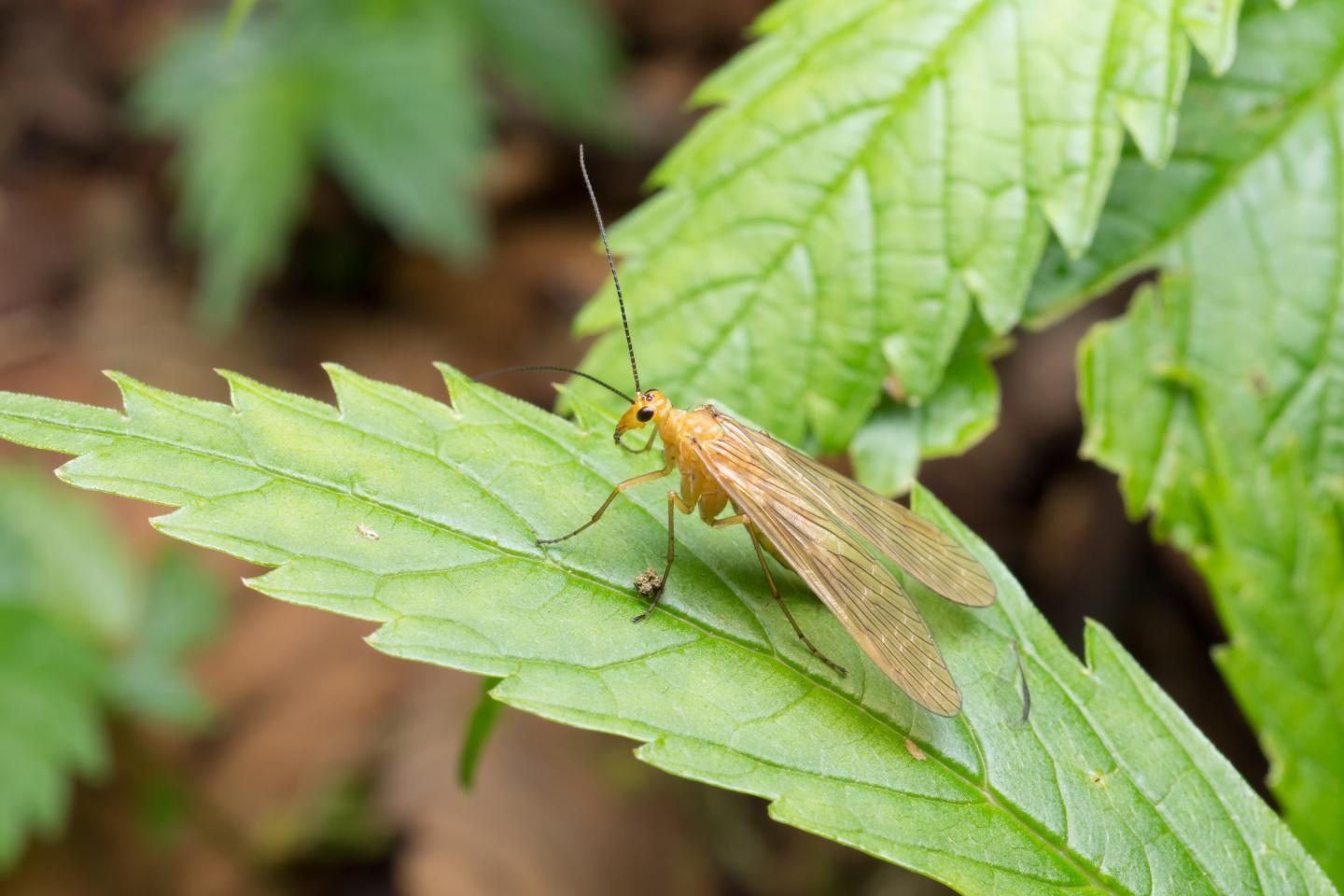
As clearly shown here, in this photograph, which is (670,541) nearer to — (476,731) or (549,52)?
(476,731)

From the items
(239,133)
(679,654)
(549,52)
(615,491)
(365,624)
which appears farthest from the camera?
(549,52)

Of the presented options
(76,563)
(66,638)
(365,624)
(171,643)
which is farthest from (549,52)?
(66,638)

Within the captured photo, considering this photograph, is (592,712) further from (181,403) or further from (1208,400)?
(1208,400)

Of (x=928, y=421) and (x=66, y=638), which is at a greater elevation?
(x=928, y=421)

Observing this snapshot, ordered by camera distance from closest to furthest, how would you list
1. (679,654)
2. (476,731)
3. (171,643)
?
(679,654), (476,731), (171,643)

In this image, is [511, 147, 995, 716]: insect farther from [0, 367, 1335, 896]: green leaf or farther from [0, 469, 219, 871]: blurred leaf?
[0, 469, 219, 871]: blurred leaf

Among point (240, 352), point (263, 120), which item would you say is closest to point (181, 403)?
point (263, 120)
